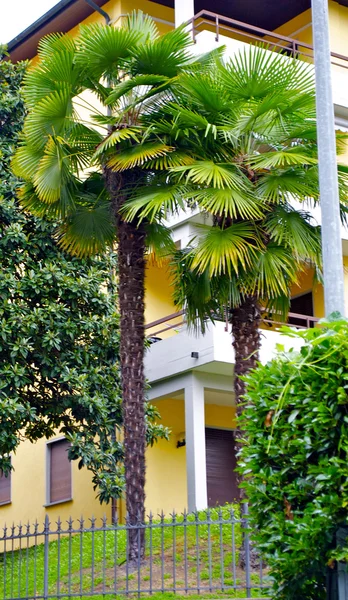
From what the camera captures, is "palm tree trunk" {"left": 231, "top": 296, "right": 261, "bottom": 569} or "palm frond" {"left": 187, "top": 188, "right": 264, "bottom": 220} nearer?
"palm frond" {"left": 187, "top": 188, "right": 264, "bottom": 220}

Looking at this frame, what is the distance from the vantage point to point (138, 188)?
13.3 m

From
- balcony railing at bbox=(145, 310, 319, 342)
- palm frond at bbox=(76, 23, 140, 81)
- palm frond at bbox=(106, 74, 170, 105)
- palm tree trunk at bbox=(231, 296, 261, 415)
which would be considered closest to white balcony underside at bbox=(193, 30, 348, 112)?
balcony railing at bbox=(145, 310, 319, 342)

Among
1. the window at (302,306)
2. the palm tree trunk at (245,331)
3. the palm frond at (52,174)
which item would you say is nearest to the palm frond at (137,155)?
the palm frond at (52,174)

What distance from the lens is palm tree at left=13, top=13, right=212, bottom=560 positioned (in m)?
12.9

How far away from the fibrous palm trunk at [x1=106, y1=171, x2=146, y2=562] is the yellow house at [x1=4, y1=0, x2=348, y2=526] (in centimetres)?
406

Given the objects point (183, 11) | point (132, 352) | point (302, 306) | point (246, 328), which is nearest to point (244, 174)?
point (246, 328)

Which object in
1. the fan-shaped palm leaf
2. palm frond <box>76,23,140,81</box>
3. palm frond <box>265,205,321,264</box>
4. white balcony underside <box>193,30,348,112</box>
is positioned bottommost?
palm frond <box>265,205,321,264</box>

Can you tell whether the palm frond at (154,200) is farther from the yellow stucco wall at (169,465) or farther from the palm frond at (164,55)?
the yellow stucco wall at (169,465)

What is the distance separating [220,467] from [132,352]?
8.36m

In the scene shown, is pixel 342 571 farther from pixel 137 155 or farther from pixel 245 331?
pixel 137 155

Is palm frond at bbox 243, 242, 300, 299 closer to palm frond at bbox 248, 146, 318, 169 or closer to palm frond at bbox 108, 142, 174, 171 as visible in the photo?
palm frond at bbox 248, 146, 318, 169

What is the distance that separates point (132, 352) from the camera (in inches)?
526

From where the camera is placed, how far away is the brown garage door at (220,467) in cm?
2084

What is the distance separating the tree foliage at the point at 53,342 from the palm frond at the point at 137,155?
10.8 feet
